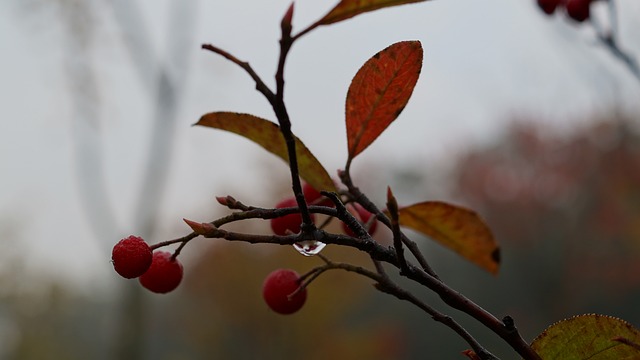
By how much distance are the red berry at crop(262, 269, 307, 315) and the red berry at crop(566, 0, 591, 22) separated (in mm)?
966

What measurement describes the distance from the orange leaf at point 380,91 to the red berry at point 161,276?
184mm

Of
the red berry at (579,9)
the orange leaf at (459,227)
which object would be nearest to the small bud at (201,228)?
the orange leaf at (459,227)

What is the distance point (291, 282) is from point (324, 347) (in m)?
9.72

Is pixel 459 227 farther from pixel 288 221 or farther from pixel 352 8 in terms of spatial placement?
pixel 352 8

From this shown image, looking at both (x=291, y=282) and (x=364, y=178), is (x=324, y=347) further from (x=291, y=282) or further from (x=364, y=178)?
(x=291, y=282)

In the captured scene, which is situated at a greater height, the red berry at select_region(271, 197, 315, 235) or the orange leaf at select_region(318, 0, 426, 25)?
the orange leaf at select_region(318, 0, 426, 25)

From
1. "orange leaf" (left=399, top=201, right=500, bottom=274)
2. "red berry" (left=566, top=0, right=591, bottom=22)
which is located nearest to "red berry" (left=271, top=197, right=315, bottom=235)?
"orange leaf" (left=399, top=201, right=500, bottom=274)

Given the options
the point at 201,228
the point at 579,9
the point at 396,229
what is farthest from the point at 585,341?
the point at 579,9

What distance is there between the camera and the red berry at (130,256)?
454mm

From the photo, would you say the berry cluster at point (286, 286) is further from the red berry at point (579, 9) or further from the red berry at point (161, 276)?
the red berry at point (579, 9)

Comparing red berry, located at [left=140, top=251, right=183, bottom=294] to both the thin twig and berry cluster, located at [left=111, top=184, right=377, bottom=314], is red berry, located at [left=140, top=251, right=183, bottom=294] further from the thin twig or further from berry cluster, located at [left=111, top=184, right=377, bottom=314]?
the thin twig

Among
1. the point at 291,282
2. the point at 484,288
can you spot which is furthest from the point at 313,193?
the point at 484,288

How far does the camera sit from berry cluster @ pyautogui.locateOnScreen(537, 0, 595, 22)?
4.17 feet

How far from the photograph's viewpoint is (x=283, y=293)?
575mm
